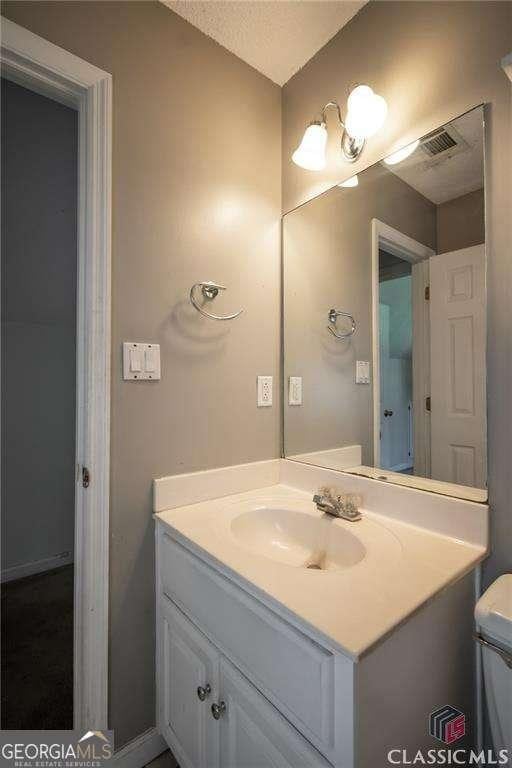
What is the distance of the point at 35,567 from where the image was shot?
217 centimetres

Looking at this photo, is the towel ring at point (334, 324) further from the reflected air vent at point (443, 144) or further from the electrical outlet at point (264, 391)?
the reflected air vent at point (443, 144)

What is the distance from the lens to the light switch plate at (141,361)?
1011 mm

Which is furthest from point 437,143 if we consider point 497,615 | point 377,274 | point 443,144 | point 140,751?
point 140,751

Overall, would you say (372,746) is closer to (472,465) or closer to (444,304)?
(472,465)

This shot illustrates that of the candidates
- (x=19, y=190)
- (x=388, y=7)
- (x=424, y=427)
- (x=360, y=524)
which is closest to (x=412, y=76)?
(x=388, y=7)

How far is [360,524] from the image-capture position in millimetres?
969

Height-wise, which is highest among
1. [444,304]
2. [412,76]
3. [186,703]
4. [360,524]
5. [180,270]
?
[412,76]

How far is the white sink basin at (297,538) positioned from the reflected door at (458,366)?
33 centimetres

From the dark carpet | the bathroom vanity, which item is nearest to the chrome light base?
the bathroom vanity

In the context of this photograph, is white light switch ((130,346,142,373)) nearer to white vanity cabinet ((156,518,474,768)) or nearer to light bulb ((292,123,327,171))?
white vanity cabinet ((156,518,474,768))

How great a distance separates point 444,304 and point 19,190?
2.00 metres

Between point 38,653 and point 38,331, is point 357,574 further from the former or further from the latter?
point 38,331

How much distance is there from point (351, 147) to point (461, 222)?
0.48 m

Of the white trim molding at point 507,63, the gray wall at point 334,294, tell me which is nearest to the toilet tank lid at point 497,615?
the gray wall at point 334,294
